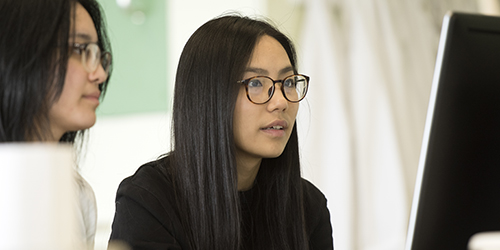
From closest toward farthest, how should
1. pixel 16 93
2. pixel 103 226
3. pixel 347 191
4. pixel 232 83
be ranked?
pixel 16 93 → pixel 232 83 → pixel 347 191 → pixel 103 226

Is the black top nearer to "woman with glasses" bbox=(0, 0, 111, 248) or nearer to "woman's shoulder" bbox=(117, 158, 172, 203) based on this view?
"woman's shoulder" bbox=(117, 158, 172, 203)

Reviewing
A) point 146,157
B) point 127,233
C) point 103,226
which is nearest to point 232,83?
point 127,233

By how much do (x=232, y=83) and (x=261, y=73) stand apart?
0.30 feet

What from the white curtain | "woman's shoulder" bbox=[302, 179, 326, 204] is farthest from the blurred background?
"woman's shoulder" bbox=[302, 179, 326, 204]

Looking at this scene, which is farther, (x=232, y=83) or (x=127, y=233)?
(x=232, y=83)

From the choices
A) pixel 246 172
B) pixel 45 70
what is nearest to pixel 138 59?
pixel 246 172

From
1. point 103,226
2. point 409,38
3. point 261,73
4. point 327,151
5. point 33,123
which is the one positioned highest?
point 409,38

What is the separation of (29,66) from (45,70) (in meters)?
0.03

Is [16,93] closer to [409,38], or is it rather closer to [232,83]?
[232,83]

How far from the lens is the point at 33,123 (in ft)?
2.92

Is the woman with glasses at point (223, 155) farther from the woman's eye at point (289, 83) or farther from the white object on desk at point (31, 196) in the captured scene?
the white object on desk at point (31, 196)

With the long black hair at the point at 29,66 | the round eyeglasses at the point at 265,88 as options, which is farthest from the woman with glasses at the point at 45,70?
the round eyeglasses at the point at 265,88

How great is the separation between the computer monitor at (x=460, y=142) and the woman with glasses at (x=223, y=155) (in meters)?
0.57

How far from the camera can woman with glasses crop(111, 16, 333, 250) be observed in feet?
3.66
